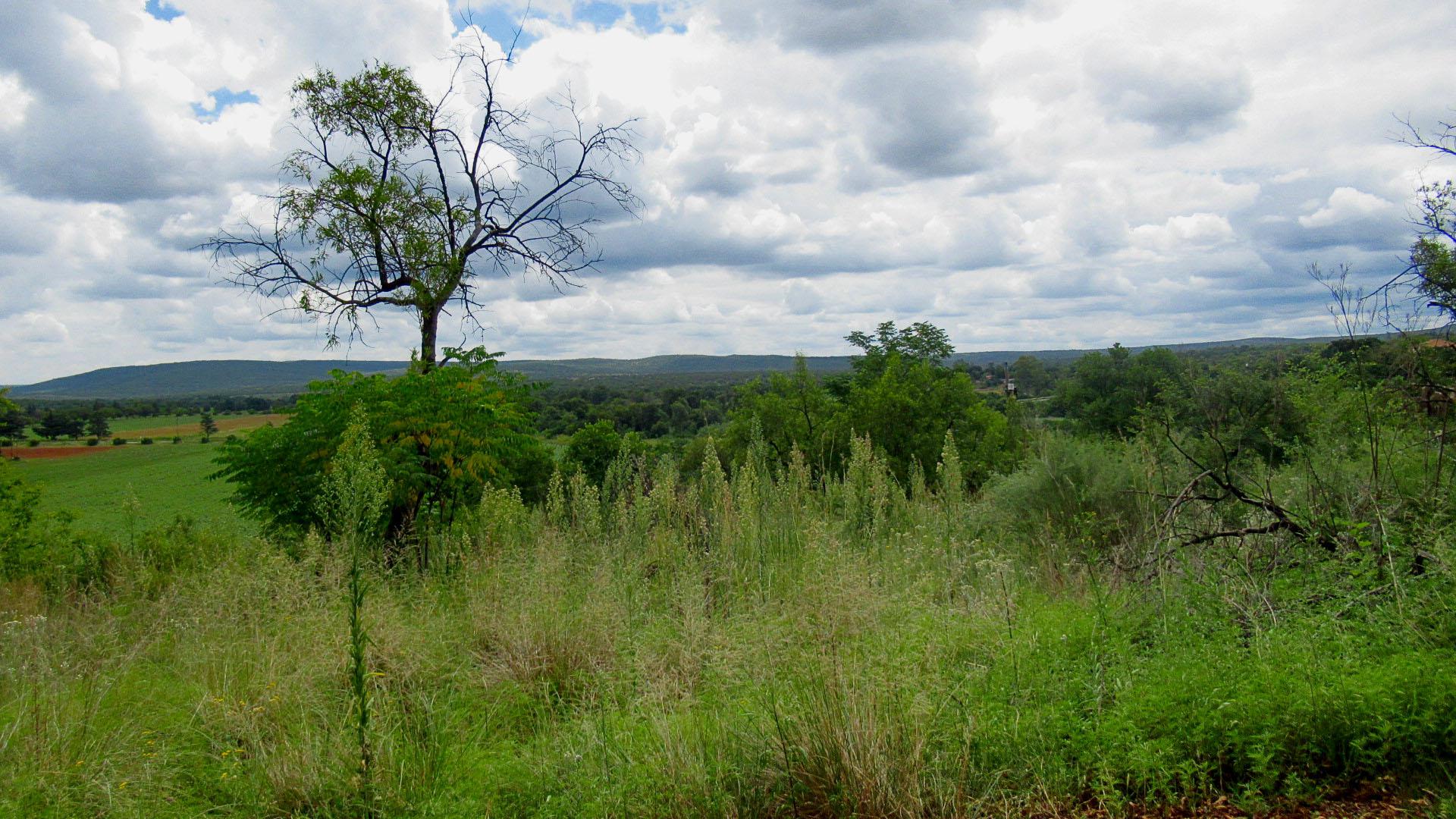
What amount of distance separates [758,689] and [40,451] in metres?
15.2

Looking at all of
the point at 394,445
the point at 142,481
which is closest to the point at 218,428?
the point at 394,445

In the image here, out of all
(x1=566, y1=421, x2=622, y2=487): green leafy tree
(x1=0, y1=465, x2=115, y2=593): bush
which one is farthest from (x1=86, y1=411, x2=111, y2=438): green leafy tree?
(x1=566, y1=421, x2=622, y2=487): green leafy tree

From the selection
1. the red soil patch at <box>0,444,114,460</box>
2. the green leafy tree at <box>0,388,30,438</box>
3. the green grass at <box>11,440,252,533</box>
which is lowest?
the green grass at <box>11,440,252,533</box>

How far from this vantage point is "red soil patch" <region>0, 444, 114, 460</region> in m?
10.5

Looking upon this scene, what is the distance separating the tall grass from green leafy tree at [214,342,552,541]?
7.46 ft

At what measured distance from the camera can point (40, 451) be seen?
1363 centimetres

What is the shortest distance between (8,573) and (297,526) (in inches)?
128

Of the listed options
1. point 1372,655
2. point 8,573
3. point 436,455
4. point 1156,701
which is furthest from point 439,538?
point 1372,655

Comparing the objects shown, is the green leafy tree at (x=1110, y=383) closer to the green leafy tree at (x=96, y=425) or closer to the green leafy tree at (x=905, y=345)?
the green leafy tree at (x=905, y=345)

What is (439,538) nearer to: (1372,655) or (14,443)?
(14,443)

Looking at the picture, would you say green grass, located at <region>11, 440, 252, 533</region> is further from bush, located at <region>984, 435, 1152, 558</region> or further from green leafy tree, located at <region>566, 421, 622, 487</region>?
bush, located at <region>984, 435, 1152, 558</region>

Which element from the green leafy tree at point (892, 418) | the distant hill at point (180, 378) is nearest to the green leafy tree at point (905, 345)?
the green leafy tree at point (892, 418)

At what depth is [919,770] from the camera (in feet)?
10.4

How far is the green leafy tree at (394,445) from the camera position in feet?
29.1
